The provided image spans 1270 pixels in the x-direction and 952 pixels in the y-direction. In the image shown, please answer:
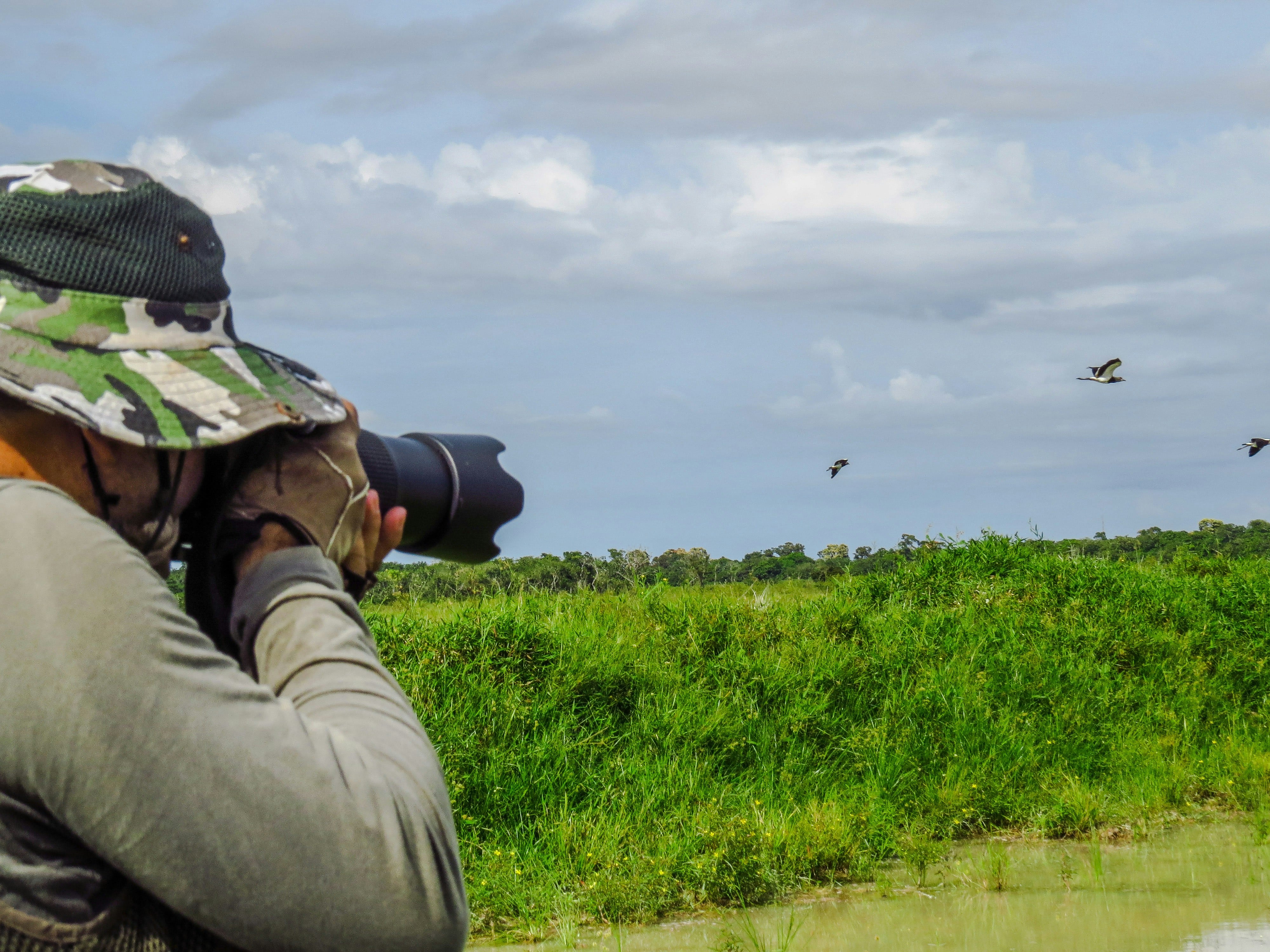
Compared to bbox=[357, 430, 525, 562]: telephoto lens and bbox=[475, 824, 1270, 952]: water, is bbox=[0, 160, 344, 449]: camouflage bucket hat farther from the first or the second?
bbox=[475, 824, 1270, 952]: water

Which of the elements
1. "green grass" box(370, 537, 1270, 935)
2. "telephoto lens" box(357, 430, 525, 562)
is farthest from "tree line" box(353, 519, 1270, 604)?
"telephoto lens" box(357, 430, 525, 562)

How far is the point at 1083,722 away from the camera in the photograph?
5938mm

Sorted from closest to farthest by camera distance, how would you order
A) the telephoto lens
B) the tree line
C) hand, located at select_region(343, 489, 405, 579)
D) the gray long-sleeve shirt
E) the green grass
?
the gray long-sleeve shirt < hand, located at select_region(343, 489, 405, 579) < the telephoto lens < the green grass < the tree line

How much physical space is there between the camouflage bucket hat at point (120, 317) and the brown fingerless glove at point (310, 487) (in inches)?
1.3

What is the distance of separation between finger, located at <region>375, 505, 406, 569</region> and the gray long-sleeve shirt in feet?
0.91

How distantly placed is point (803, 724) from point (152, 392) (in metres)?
4.87

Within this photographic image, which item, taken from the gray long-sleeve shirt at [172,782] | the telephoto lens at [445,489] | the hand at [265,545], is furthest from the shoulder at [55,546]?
the telephoto lens at [445,489]

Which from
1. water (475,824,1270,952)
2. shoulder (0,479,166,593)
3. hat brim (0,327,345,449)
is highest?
hat brim (0,327,345,449)

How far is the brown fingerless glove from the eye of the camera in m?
0.92

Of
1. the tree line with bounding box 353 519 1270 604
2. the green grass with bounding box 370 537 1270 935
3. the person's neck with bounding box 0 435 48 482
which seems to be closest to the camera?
the person's neck with bounding box 0 435 48 482

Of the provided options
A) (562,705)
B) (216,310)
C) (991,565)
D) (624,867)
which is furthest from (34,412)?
(991,565)

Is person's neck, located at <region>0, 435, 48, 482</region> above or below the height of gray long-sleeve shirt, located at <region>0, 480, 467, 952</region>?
above

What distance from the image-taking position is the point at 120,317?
859 millimetres

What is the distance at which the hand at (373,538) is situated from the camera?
1.03 meters
